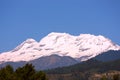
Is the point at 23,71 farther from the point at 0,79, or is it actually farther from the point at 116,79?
the point at 116,79

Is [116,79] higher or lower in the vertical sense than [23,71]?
lower

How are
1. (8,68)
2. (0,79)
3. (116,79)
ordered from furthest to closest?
1. (8,68)
2. (0,79)
3. (116,79)

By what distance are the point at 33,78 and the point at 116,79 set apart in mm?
27210

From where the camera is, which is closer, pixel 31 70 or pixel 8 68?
pixel 31 70

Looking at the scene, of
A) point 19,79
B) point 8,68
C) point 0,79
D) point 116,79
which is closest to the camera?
point 116,79

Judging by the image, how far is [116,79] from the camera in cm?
9162

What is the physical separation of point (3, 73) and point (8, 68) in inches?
334

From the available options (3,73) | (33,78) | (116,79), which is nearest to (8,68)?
(3,73)

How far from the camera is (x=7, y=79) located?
10350 centimetres

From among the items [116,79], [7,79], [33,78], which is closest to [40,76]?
[33,78]

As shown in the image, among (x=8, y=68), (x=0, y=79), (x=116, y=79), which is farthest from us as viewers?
(x=8, y=68)

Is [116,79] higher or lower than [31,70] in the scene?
lower

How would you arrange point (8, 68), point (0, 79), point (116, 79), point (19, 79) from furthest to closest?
1. point (8, 68)
2. point (0, 79)
3. point (19, 79)
4. point (116, 79)

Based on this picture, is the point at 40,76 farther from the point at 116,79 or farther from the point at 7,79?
the point at 116,79
